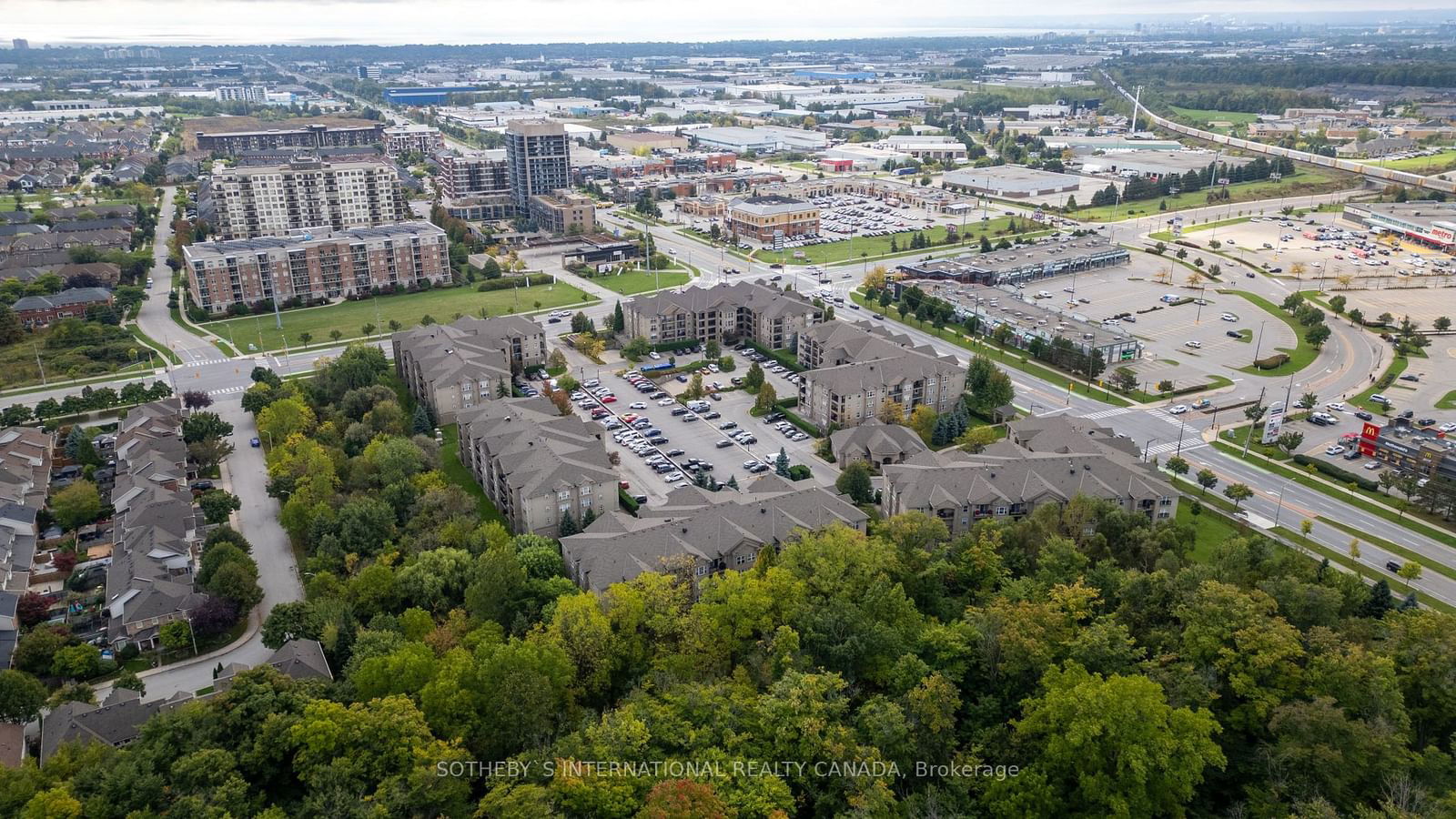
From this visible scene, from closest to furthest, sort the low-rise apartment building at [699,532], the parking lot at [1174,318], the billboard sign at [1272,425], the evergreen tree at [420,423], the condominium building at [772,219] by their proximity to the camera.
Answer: the low-rise apartment building at [699,532], the evergreen tree at [420,423], the billboard sign at [1272,425], the parking lot at [1174,318], the condominium building at [772,219]

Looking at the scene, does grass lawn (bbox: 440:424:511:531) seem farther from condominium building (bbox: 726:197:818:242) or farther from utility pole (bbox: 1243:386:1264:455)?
condominium building (bbox: 726:197:818:242)

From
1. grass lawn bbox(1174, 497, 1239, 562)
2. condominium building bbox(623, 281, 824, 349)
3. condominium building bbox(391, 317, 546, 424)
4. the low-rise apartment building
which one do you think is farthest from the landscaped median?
condominium building bbox(391, 317, 546, 424)

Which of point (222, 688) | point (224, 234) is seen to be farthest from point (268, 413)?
point (224, 234)

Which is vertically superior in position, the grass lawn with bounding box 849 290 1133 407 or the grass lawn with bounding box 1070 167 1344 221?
the grass lawn with bounding box 1070 167 1344 221

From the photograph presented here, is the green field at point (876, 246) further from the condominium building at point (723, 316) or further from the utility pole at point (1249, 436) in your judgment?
the utility pole at point (1249, 436)

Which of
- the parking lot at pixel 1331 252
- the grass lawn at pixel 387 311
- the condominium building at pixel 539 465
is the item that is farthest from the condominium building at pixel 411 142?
the condominium building at pixel 539 465

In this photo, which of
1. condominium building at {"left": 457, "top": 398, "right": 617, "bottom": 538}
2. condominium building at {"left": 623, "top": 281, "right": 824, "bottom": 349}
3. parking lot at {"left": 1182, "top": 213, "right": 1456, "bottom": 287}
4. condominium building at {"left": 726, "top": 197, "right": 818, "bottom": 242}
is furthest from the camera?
condominium building at {"left": 726, "top": 197, "right": 818, "bottom": 242}
